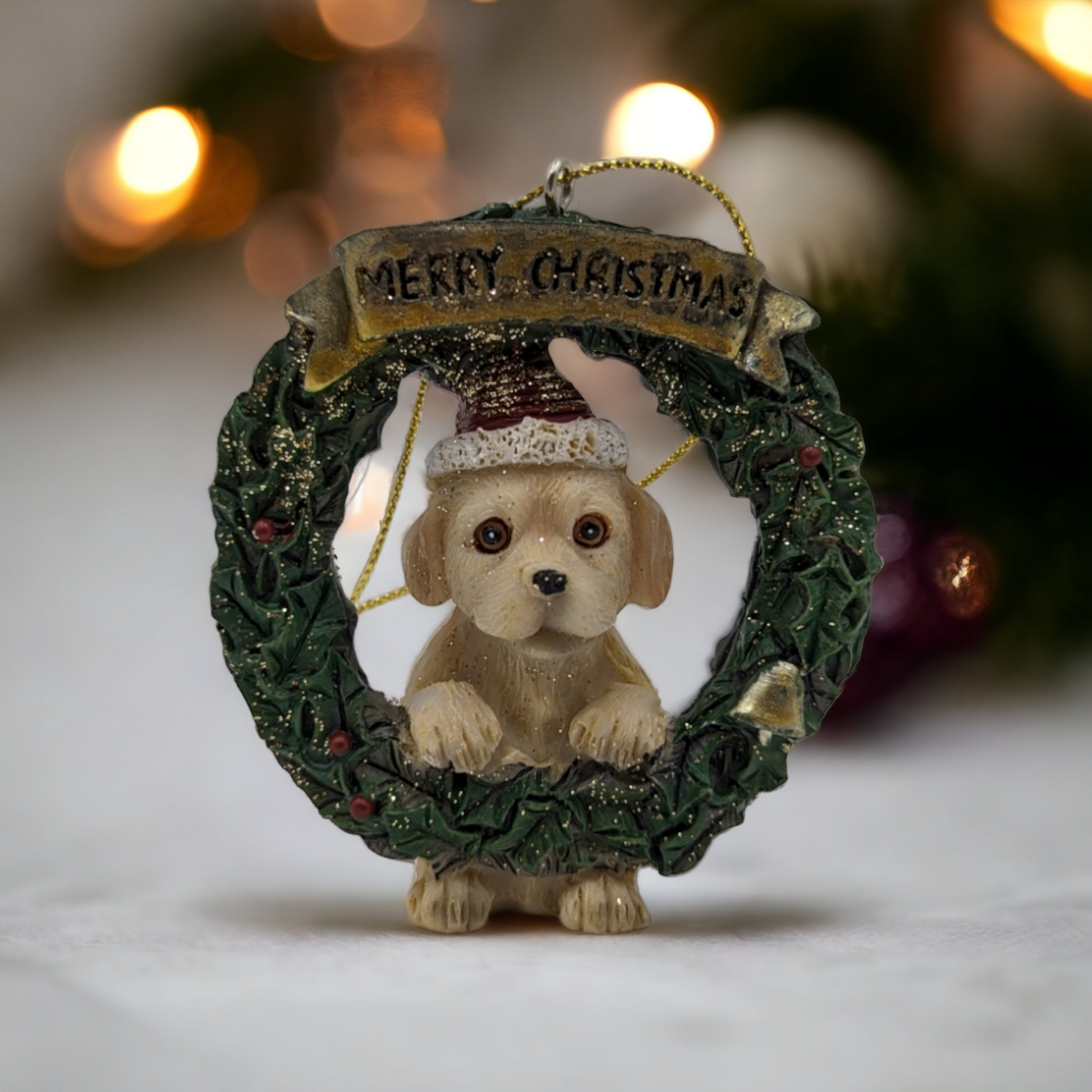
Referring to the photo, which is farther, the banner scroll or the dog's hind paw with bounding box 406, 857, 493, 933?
the dog's hind paw with bounding box 406, 857, 493, 933

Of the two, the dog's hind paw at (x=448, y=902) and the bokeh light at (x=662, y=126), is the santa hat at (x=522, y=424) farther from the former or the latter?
the bokeh light at (x=662, y=126)

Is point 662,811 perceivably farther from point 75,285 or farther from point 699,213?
point 75,285

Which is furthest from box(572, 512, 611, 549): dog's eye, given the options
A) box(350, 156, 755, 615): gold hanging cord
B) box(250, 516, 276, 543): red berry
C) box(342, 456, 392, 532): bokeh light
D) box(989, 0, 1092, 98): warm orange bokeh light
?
box(989, 0, 1092, 98): warm orange bokeh light

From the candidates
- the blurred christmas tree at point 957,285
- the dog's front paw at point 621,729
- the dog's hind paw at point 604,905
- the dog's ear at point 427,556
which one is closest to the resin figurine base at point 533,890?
the dog's hind paw at point 604,905

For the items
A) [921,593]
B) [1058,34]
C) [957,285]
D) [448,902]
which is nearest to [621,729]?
[448,902]

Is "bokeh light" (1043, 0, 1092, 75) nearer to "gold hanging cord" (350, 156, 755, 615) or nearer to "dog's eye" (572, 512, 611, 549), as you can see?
"gold hanging cord" (350, 156, 755, 615)

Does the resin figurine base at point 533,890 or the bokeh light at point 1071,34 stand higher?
the bokeh light at point 1071,34

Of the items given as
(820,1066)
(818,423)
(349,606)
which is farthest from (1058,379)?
(820,1066)
